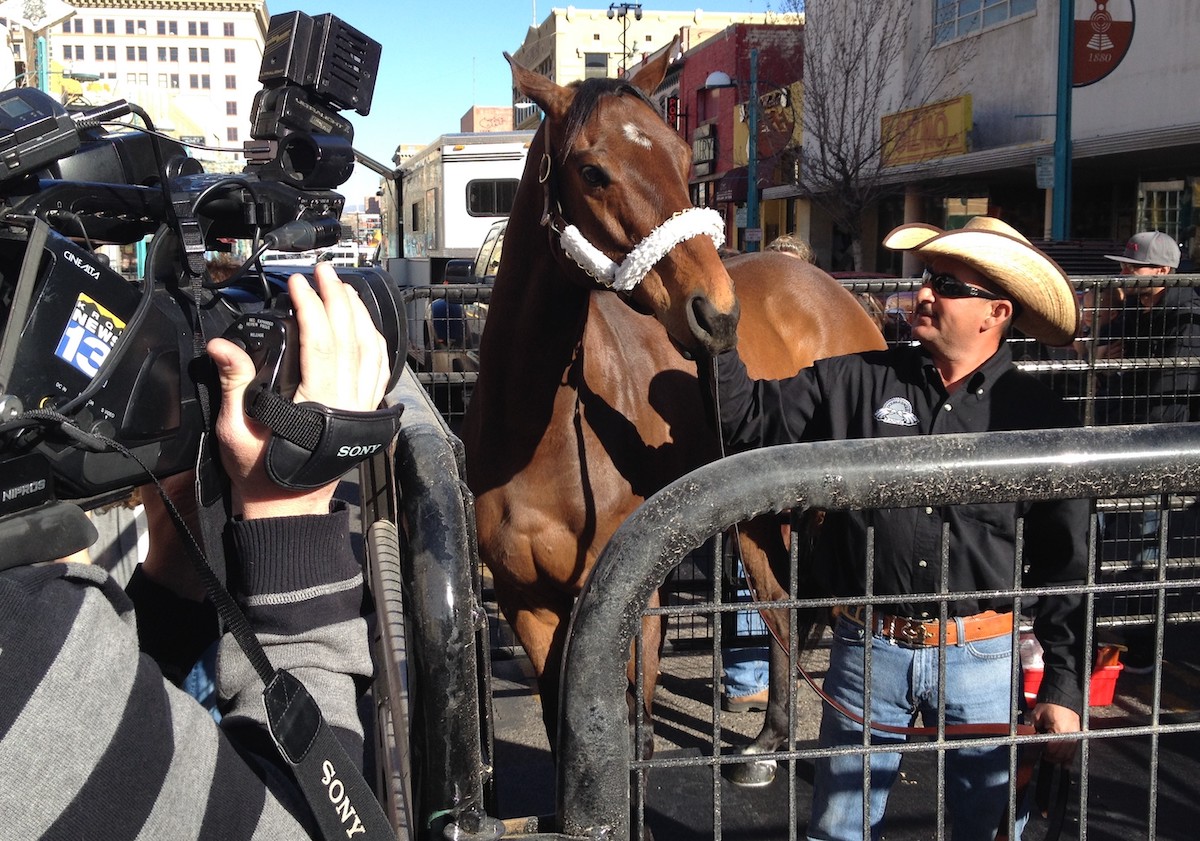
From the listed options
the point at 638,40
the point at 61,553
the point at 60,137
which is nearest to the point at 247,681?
the point at 61,553

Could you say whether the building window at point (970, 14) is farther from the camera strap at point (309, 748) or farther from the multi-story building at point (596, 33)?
the multi-story building at point (596, 33)

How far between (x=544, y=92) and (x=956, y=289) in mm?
1413

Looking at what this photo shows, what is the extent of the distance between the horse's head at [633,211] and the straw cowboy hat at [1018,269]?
0.59 meters

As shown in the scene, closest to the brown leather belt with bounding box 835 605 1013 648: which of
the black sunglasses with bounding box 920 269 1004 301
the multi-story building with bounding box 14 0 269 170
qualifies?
the black sunglasses with bounding box 920 269 1004 301

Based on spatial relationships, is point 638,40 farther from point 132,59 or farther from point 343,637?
point 132,59

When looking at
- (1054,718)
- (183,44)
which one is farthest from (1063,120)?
(183,44)

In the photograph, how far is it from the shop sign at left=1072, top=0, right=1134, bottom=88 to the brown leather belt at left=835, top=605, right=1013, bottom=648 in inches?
672

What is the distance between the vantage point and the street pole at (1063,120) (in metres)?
13.5

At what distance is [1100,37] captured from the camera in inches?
664

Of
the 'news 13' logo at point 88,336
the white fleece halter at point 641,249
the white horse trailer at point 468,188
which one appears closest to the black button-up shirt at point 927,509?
the white fleece halter at point 641,249

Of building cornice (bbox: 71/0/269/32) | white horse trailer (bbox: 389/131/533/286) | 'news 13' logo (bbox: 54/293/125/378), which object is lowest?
'news 13' logo (bbox: 54/293/125/378)

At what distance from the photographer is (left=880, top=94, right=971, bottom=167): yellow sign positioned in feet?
68.9

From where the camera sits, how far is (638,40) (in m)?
66.7

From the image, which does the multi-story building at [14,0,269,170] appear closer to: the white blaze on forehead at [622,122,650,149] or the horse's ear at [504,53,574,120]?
the horse's ear at [504,53,574,120]
